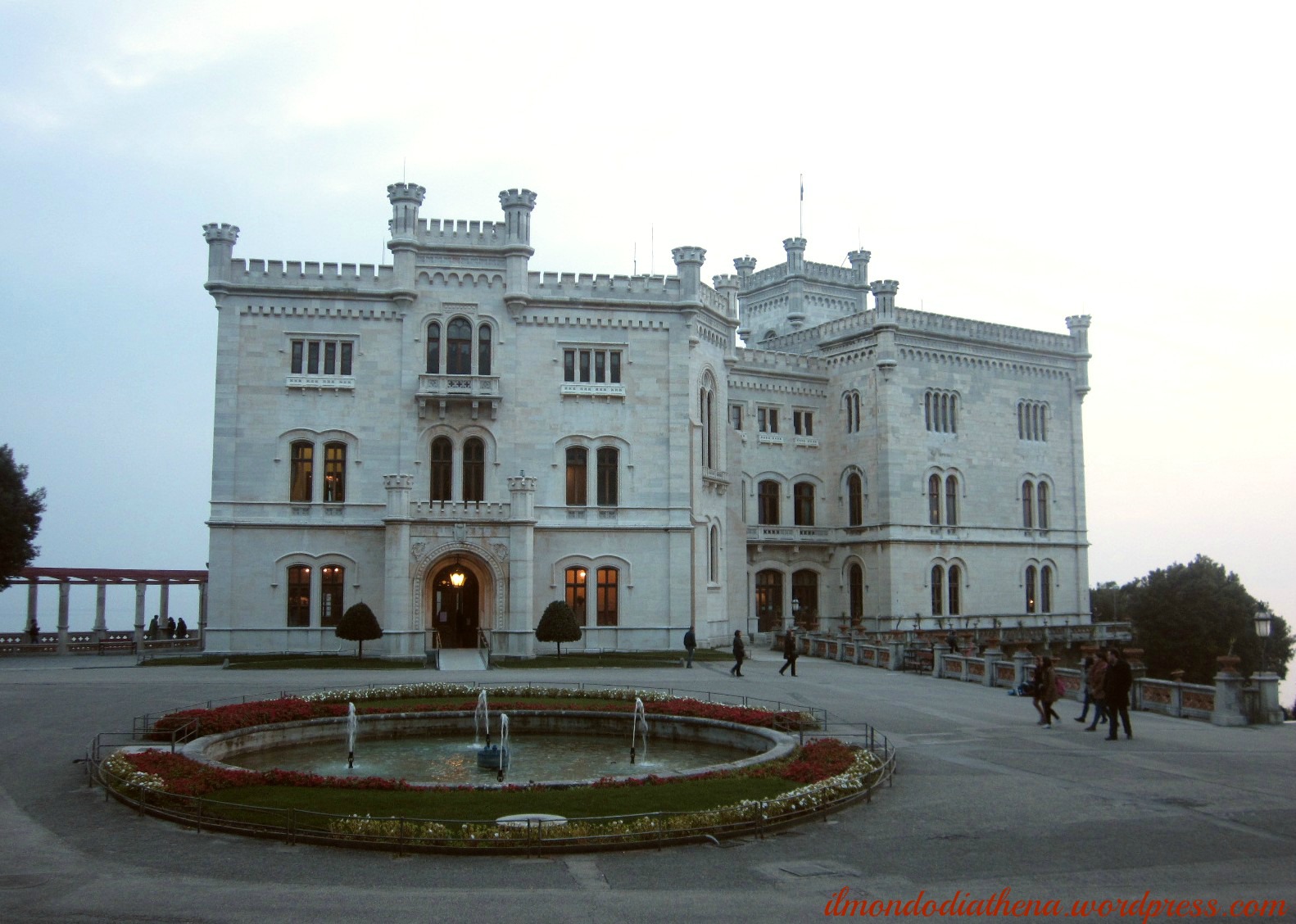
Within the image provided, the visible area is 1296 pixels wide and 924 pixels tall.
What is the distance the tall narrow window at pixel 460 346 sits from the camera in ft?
150

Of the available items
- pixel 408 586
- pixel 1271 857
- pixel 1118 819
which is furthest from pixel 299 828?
pixel 408 586

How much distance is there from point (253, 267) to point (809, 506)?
30.0 m

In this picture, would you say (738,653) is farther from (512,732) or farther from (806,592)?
(806,592)

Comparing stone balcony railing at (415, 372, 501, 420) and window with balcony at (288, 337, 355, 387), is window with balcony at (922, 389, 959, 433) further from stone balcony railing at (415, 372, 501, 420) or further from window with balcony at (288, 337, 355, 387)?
window with balcony at (288, 337, 355, 387)

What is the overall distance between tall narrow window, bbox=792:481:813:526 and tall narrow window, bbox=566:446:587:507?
16.0 m

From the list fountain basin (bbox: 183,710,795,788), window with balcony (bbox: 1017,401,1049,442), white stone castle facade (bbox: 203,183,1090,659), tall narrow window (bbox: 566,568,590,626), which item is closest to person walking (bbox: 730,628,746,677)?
white stone castle facade (bbox: 203,183,1090,659)

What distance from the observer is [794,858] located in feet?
45.2

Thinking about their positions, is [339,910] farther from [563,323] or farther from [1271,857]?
[563,323]

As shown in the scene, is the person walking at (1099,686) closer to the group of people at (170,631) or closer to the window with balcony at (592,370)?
the window with balcony at (592,370)

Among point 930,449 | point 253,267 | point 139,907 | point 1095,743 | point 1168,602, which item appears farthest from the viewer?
point 1168,602

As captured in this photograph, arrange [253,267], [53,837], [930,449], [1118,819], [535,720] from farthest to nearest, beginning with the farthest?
[930,449] → [253,267] → [535,720] → [1118,819] → [53,837]

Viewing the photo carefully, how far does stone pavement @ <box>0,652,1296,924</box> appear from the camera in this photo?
1186 cm

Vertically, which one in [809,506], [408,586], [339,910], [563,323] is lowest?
[339,910]

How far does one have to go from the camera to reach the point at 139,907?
459 inches
